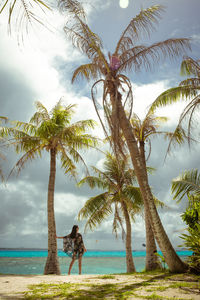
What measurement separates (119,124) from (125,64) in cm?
243

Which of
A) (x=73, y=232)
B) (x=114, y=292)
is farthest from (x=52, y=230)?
(x=114, y=292)

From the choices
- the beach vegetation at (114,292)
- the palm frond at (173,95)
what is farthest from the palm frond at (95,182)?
the beach vegetation at (114,292)

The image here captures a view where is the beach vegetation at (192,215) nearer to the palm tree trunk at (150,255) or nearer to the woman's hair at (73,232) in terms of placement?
the palm tree trunk at (150,255)

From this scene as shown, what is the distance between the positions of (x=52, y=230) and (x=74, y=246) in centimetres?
182

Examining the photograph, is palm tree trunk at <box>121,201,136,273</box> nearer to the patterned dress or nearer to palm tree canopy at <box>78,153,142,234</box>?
palm tree canopy at <box>78,153,142,234</box>

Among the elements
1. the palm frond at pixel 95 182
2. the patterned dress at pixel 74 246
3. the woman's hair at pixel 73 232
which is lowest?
the patterned dress at pixel 74 246

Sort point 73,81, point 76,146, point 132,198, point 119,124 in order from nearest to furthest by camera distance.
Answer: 1. point 119,124
2. point 73,81
3. point 76,146
4. point 132,198

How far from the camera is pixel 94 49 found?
9133mm

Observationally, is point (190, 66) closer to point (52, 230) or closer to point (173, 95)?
point (173, 95)

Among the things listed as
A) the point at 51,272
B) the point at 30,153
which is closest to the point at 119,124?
the point at 30,153

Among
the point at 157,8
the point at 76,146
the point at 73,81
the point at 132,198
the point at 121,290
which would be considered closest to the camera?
the point at 121,290

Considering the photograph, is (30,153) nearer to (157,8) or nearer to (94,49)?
(94,49)

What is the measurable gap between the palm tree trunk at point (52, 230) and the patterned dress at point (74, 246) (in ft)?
3.73

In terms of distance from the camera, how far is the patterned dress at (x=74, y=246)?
34.0ft
